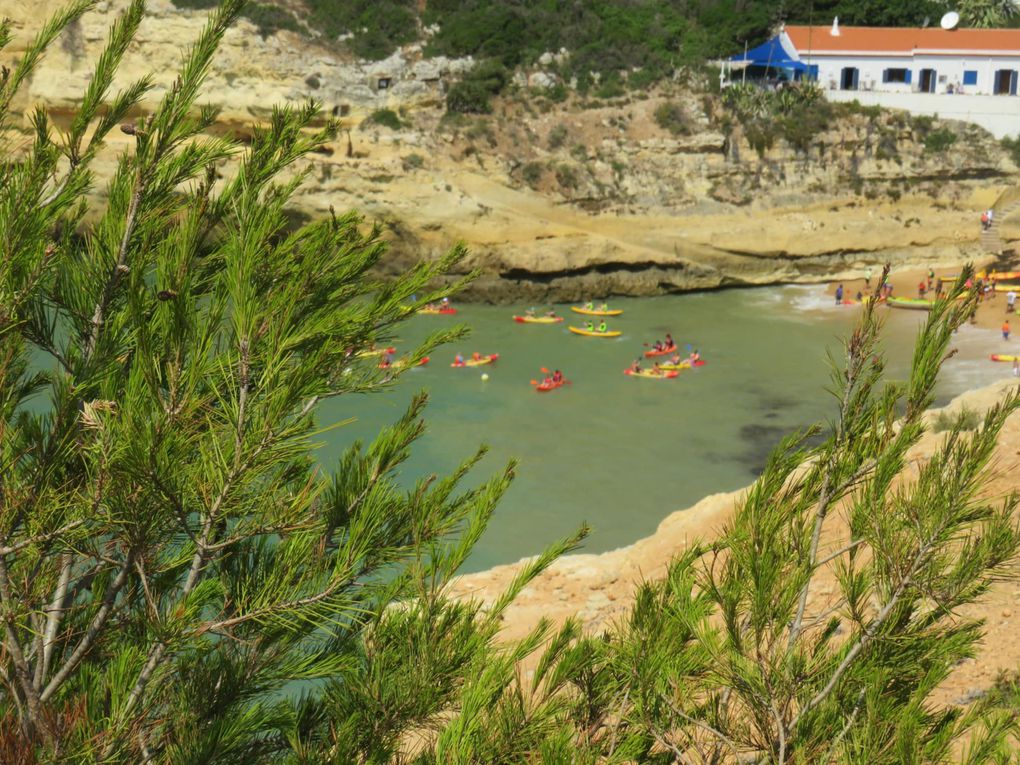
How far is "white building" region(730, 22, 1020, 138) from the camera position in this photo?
44.8 meters

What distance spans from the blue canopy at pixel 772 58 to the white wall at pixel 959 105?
6.25 feet

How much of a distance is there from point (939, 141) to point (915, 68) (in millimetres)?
3979

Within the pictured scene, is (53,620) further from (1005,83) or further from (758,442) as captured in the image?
(1005,83)

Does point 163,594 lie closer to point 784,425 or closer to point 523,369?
point 784,425

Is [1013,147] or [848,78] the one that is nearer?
[1013,147]

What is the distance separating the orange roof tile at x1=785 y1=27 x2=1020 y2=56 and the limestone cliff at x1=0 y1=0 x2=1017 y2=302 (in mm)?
3574

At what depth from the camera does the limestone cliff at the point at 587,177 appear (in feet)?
128

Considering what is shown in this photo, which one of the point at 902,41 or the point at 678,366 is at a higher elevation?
the point at 902,41

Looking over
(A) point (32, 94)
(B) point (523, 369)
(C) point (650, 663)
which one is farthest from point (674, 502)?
(A) point (32, 94)

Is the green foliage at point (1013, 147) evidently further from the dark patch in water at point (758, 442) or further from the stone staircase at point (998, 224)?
the dark patch in water at point (758, 442)

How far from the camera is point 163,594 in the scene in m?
4.68

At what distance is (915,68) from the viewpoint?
150ft

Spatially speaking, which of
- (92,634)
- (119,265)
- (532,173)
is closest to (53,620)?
(92,634)

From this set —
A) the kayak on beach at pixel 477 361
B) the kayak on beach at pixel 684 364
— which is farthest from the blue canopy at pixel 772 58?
the kayak on beach at pixel 477 361
